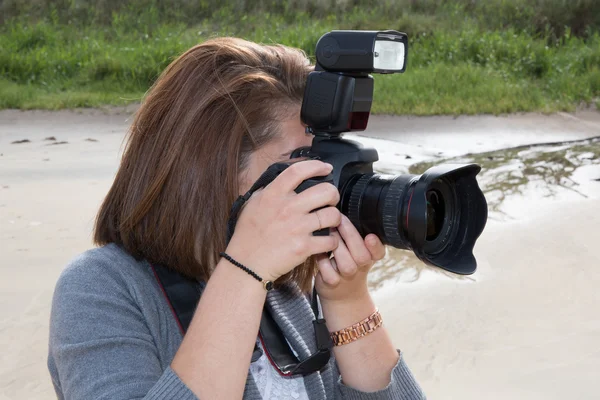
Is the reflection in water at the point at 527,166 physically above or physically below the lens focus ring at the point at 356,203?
below

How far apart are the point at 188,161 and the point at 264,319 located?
0.25 m

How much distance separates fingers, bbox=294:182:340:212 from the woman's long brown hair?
16 cm

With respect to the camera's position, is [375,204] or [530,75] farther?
[530,75]

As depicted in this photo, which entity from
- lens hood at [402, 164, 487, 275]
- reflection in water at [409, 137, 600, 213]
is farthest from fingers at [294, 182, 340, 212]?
reflection in water at [409, 137, 600, 213]

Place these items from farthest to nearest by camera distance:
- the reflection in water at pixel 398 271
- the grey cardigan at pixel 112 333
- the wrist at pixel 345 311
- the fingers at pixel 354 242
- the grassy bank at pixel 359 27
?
the grassy bank at pixel 359 27
the reflection in water at pixel 398 271
the wrist at pixel 345 311
the fingers at pixel 354 242
the grey cardigan at pixel 112 333

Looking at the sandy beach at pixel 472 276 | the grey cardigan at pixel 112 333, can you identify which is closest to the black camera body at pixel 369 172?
the grey cardigan at pixel 112 333

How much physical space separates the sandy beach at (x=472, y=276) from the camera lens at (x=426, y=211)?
1.14 m

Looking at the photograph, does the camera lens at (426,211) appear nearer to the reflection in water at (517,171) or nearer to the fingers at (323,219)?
the fingers at (323,219)

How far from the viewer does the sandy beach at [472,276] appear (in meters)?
2.14

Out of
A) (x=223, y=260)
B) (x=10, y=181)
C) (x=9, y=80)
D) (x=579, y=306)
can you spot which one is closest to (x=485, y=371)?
(x=579, y=306)

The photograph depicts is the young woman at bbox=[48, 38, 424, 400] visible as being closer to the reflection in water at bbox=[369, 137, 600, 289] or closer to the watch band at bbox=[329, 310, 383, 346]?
the watch band at bbox=[329, 310, 383, 346]

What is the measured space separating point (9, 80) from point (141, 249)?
4810 millimetres

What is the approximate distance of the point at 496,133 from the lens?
4.51 meters

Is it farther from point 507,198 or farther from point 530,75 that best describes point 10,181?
point 530,75
